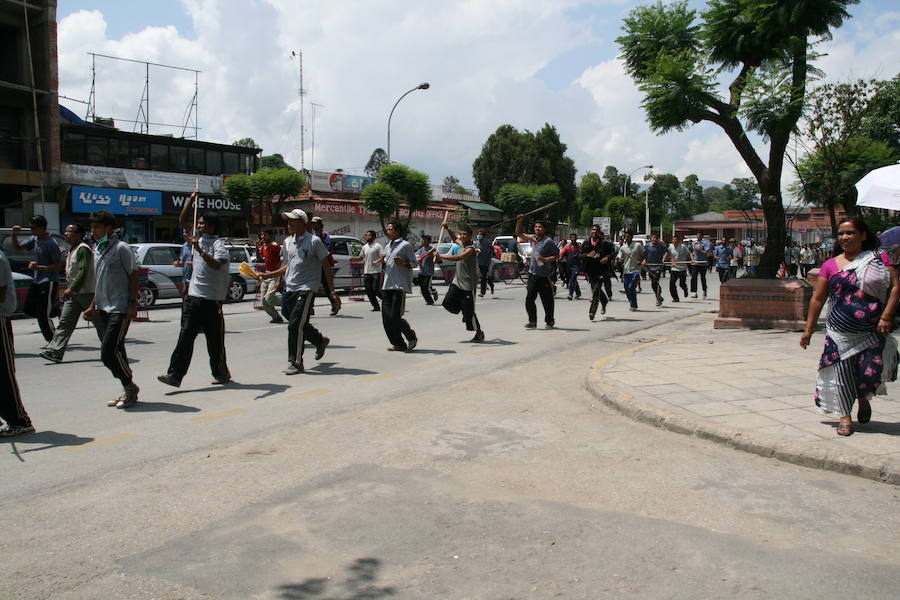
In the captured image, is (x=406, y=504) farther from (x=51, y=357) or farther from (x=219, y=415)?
(x=51, y=357)

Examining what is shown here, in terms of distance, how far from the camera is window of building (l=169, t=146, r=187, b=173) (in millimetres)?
36500

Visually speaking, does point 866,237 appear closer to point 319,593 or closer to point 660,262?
point 319,593

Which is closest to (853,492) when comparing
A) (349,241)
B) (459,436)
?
(459,436)

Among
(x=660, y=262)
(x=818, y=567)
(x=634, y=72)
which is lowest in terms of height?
(x=818, y=567)

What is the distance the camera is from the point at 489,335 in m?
12.1

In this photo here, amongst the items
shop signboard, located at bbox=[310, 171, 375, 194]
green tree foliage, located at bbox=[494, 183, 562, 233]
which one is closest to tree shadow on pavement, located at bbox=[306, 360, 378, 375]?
shop signboard, located at bbox=[310, 171, 375, 194]

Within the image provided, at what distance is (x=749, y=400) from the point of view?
656cm

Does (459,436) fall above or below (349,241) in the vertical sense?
below

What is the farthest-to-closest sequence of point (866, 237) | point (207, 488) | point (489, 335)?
point (489, 335), point (866, 237), point (207, 488)

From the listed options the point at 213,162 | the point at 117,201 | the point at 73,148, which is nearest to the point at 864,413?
the point at 117,201

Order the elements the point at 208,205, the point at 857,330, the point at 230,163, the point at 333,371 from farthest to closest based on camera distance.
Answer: the point at 230,163 → the point at 208,205 → the point at 333,371 → the point at 857,330

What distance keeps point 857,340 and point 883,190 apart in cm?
381

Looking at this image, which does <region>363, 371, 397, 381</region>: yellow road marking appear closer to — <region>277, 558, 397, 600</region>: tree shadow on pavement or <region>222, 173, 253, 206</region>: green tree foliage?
<region>277, 558, 397, 600</region>: tree shadow on pavement

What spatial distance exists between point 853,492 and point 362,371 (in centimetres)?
538
